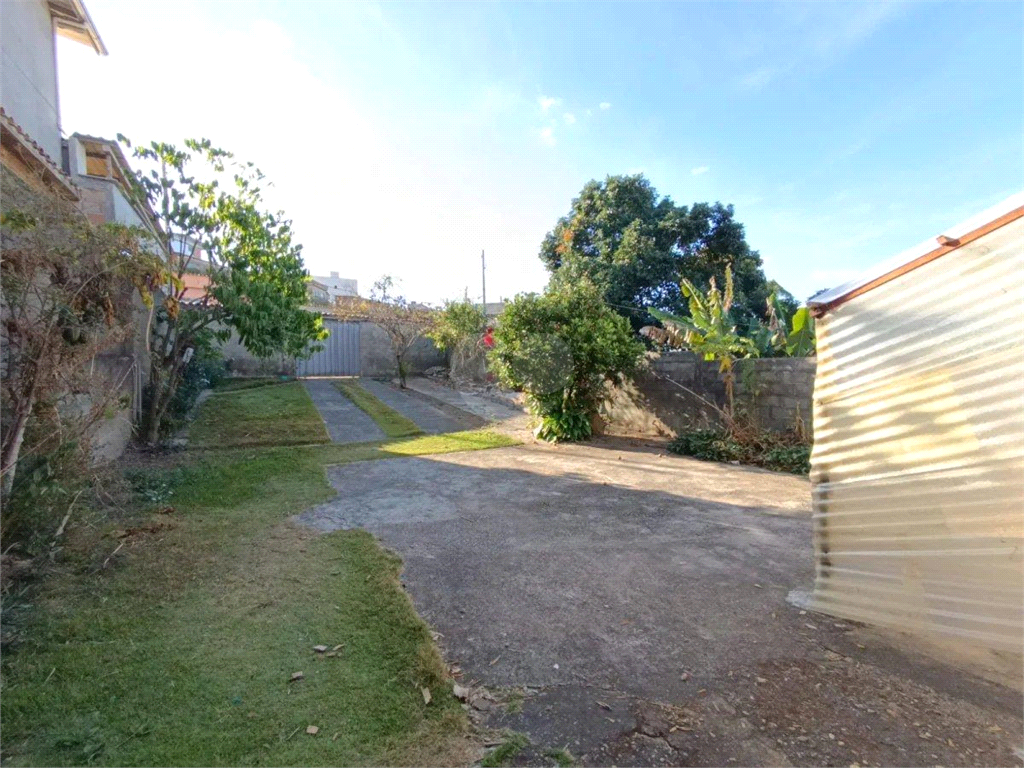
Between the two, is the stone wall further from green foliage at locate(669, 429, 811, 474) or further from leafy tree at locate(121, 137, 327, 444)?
leafy tree at locate(121, 137, 327, 444)

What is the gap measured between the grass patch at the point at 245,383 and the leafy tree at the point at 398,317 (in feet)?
12.1

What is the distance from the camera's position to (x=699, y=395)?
8.50 m

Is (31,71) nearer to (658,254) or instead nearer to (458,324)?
(458,324)

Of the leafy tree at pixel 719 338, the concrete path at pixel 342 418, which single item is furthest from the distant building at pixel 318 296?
the leafy tree at pixel 719 338

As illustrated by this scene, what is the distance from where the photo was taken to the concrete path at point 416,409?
10641mm

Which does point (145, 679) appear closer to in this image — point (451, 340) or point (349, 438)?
point (349, 438)

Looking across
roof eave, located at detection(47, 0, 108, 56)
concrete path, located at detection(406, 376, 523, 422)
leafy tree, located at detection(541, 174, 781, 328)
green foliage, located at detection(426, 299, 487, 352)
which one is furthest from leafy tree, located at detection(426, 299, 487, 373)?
roof eave, located at detection(47, 0, 108, 56)

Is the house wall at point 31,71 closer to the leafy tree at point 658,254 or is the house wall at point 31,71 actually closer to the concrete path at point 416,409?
the concrete path at point 416,409

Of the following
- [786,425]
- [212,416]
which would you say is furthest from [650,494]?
[212,416]

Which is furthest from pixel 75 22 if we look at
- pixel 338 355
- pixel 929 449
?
pixel 929 449

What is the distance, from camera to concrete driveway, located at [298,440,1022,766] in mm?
2051

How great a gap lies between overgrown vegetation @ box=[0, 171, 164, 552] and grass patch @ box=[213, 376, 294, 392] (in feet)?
36.9

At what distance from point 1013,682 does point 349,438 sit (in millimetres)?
8596

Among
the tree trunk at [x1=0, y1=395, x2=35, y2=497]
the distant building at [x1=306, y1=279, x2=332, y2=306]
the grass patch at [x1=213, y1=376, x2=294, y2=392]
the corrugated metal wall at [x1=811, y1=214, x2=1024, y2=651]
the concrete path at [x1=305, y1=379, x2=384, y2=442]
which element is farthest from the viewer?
the distant building at [x1=306, y1=279, x2=332, y2=306]
